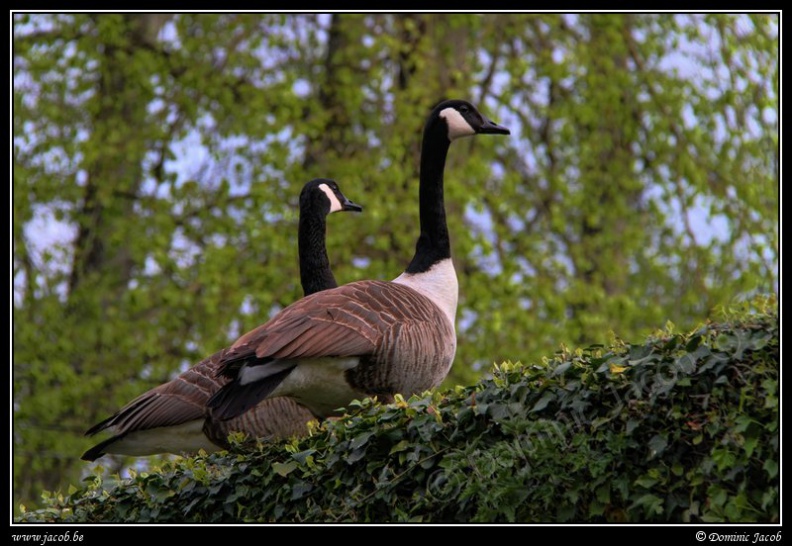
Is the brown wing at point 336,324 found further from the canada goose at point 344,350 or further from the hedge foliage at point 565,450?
the hedge foliage at point 565,450

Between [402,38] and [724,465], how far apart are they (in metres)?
12.4

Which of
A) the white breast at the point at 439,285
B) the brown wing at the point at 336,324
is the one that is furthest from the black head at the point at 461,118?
the brown wing at the point at 336,324

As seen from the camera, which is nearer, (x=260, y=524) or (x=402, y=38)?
(x=260, y=524)

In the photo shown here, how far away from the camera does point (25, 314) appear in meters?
15.6

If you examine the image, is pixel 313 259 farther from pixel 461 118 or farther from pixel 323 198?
pixel 461 118

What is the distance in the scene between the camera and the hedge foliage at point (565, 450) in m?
4.29

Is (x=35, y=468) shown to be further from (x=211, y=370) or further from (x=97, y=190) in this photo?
(x=211, y=370)

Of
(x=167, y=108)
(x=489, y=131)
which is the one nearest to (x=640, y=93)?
(x=167, y=108)

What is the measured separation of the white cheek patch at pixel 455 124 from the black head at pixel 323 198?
98 cm

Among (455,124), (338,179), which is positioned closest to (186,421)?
(455,124)

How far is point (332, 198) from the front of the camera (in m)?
9.16

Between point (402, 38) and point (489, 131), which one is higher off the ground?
point (402, 38)

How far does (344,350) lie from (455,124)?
2.79 metres

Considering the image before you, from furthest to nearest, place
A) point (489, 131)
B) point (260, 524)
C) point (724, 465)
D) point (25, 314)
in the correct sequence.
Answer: point (25, 314) → point (489, 131) → point (260, 524) → point (724, 465)
